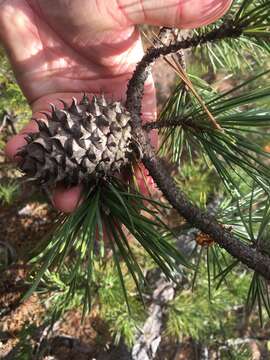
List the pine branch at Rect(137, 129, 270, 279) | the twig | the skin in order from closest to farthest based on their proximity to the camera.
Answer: the twig, the pine branch at Rect(137, 129, 270, 279), the skin

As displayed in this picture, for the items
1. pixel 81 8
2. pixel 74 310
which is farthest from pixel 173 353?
pixel 81 8

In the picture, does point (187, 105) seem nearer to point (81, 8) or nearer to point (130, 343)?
point (81, 8)

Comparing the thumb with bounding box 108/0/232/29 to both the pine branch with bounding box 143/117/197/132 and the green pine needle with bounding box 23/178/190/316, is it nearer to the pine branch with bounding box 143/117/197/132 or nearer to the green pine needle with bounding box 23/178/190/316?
the pine branch with bounding box 143/117/197/132

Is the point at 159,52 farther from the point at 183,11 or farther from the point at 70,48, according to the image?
the point at 70,48

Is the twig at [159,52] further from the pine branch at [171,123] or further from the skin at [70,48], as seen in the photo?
the skin at [70,48]

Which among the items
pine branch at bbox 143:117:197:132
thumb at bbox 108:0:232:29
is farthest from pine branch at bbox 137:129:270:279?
thumb at bbox 108:0:232:29


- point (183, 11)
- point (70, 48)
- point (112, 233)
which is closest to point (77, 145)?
point (112, 233)
